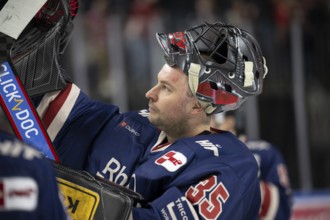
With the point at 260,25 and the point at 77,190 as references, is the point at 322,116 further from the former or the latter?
the point at 77,190

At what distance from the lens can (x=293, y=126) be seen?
645 cm

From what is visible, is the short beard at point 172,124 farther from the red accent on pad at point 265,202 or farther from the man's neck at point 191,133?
the red accent on pad at point 265,202

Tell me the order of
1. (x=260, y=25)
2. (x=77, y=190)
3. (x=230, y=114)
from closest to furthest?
(x=77, y=190) → (x=230, y=114) → (x=260, y=25)

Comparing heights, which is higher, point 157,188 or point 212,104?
point 212,104

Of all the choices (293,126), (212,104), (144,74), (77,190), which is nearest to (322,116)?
(293,126)

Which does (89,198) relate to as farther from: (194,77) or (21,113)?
(194,77)

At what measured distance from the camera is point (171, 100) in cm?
231

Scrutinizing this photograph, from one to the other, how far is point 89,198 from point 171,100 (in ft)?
1.55

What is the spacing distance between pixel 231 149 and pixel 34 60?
1.99 ft

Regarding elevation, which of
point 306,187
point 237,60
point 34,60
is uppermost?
point 237,60

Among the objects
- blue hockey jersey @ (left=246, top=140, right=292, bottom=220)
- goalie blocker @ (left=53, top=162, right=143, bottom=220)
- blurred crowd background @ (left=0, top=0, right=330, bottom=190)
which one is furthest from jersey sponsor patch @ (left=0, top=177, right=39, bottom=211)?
blurred crowd background @ (left=0, top=0, right=330, bottom=190)

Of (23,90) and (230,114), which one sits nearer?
(23,90)

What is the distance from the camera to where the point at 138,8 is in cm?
599

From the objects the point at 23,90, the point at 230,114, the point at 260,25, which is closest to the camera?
the point at 23,90
